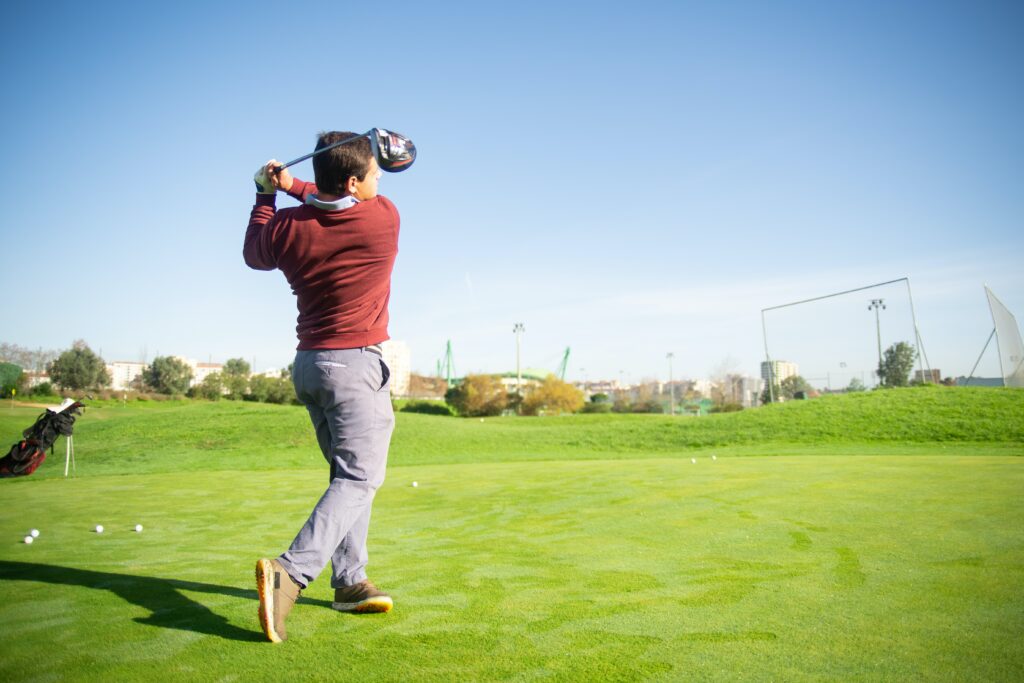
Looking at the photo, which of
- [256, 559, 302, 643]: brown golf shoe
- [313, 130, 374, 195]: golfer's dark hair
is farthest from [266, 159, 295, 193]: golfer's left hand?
[256, 559, 302, 643]: brown golf shoe

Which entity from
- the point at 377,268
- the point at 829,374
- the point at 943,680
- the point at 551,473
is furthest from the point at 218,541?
the point at 829,374

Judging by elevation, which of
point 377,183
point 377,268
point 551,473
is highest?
Answer: point 377,183

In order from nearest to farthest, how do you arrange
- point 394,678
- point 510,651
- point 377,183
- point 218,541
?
point 394,678
point 510,651
point 377,183
point 218,541

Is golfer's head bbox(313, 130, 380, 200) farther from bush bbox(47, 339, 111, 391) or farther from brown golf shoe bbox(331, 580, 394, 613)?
bush bbox(47, 339, 111, 391)

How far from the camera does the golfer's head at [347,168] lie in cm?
365

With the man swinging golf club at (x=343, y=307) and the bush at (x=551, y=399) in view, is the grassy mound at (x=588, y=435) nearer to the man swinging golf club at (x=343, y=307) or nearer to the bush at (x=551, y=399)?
the man swinging golf club at (x=343, y=307)

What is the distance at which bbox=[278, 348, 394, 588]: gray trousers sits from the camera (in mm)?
3375

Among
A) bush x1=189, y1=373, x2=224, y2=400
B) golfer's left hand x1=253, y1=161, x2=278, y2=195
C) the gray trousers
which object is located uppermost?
bush x1=189, y1=373, x2=224, y2=400

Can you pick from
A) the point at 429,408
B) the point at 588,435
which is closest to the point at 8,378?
the point at 588,435

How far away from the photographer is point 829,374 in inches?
1404

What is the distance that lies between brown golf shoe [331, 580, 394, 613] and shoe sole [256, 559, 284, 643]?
477 mm

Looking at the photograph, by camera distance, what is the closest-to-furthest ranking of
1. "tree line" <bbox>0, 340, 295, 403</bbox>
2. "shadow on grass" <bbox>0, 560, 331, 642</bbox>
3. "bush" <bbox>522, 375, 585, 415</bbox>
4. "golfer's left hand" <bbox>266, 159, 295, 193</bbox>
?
"shadow on grass" <bbox>0, 560, 331, 642</bbox>, "golfer's left hand" <bbox>266, 159, 295, 193</bbox>, "tree line" <bbox>0, 340, 295, 403</bbox>, "bush" <bbox>522, 375, 585, 415</bbox>

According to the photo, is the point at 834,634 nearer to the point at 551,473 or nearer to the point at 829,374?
the point at 551,473

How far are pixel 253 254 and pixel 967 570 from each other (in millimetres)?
4460
